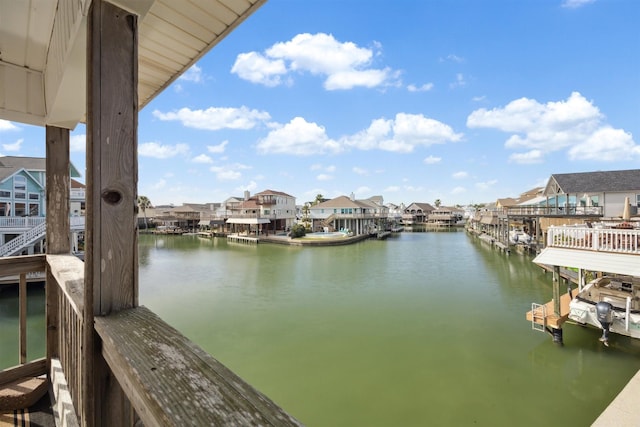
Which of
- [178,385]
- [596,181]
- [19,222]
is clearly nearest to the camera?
[178,385]

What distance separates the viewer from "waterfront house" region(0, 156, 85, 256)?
11.8 metres

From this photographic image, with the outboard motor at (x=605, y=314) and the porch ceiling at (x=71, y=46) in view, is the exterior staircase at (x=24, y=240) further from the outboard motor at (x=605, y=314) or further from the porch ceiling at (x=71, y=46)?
the outboard motor at (x=605, y=314)

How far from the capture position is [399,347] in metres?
6.65

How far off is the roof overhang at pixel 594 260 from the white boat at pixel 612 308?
0.62 meters

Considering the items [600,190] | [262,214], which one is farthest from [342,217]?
[600,190]

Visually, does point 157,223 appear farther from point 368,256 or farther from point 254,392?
point 254,392

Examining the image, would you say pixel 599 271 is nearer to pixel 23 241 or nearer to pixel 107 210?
pixel 107 210

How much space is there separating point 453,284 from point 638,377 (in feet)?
26.4

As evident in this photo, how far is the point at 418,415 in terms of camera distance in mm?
4523

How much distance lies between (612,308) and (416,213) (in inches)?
2395

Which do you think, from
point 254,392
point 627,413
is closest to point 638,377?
point 627,413

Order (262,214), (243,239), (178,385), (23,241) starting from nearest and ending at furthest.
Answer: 1. (178,385)
2. (23,241)
3. (243,239)
4. (262,214)

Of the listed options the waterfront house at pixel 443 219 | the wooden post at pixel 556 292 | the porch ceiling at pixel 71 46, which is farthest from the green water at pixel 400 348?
the waterfront house at pixel 443 219

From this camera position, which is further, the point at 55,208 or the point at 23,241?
the point at 23,241
